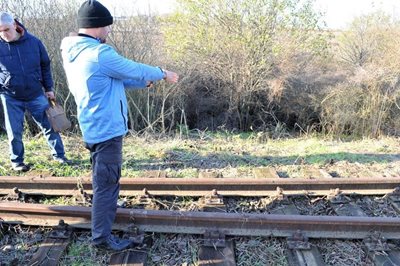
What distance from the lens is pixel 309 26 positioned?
1050 centimetres

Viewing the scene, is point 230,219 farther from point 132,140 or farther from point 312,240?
point 132,140

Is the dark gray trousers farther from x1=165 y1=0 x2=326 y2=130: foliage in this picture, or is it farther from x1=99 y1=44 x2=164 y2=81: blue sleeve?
x1=165 y1=0 x2=326 y2=130: foliage

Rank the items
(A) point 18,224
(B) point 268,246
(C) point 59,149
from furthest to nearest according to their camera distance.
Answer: (C) point 59,149
(A) point 18,224
(B) point 268,246

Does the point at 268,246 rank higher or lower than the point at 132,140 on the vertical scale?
higher

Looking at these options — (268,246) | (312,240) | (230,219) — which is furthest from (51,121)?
(312,240)

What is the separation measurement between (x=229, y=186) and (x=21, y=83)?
3.37 meters

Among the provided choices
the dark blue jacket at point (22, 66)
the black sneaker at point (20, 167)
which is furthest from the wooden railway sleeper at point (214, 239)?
the dark blue jacket at point (22, 66)

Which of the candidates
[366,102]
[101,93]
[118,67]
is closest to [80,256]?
[101,93]

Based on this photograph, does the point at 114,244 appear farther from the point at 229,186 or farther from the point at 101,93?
the point at 229,186

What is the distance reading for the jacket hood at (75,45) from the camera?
10.2 feet

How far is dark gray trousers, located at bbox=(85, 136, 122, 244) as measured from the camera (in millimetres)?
3367

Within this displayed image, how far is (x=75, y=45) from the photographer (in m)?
3.14

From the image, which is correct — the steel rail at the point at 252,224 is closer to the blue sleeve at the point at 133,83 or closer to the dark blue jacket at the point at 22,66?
the blue sleeve at the point at 133,83

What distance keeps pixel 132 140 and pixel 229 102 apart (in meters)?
4.10
